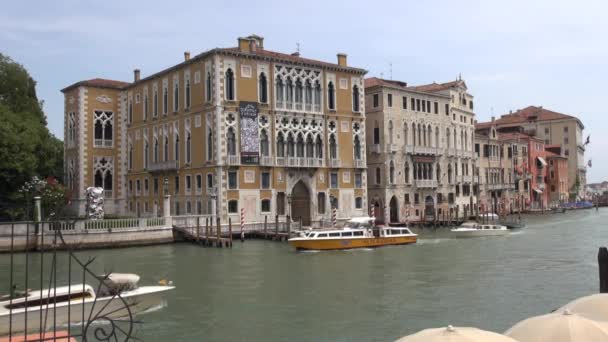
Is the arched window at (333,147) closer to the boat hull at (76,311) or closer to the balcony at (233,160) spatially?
the balcony at (233,160)

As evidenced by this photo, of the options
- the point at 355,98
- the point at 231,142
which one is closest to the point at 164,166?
the point at 231,142

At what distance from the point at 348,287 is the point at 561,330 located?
1135cm

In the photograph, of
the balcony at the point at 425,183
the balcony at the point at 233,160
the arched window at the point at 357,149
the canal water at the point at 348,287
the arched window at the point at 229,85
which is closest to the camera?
the canal water at the point at 348,287

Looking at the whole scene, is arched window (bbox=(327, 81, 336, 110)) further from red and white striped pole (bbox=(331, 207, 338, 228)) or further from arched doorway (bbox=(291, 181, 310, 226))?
red and white striped pole (bbox=(331, 207, 338, 228))

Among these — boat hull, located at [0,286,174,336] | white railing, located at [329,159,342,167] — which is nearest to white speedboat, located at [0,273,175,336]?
boat hull, located at [0,286,174,336]

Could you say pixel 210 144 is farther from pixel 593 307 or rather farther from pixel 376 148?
pixel 593 307

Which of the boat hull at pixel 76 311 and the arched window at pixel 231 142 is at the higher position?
the arched window at pixel 231 142

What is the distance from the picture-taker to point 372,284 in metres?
16.8

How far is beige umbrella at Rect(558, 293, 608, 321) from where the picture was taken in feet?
21.2

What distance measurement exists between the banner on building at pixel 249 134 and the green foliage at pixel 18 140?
9941 mm

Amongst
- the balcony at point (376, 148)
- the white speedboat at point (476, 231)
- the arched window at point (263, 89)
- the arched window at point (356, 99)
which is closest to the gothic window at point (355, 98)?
the arched window at point (356, 99)

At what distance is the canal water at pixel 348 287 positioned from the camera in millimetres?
11867

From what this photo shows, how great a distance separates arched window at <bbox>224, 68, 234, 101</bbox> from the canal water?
8607 mm

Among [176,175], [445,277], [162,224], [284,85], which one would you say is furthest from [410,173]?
[445,277]
